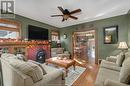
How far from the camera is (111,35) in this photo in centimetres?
484

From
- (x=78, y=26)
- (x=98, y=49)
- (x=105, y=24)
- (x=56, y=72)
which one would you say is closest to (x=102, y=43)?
(x=98, y=49)

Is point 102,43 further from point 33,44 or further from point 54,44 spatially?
point 33,44

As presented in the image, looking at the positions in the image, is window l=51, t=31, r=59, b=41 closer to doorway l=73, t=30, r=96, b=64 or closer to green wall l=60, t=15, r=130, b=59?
green wall l=60, t=15, r=130, b=59

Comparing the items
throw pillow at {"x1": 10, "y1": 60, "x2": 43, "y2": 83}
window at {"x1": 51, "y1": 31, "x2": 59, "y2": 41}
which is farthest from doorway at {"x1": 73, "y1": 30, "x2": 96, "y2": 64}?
throw pillow at {"x1": 10, "y1": 60, "x2": 43, "y2": 83}

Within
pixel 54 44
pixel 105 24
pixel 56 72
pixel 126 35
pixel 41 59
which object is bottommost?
pixel 41 59

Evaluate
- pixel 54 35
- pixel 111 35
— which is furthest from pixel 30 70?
pixel 54 35

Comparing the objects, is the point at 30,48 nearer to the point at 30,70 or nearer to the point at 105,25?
the point at 30,70

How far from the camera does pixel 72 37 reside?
6.59 m

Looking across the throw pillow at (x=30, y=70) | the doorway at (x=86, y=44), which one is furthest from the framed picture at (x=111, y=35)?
the throw pillow at (x=30, y=70)

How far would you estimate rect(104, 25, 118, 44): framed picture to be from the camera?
4695 mm

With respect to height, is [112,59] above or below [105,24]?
below

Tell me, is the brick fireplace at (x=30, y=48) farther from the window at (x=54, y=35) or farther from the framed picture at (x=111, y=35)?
the framed picture at (x=111, y=35)

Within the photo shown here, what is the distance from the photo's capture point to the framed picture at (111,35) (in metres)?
4.70

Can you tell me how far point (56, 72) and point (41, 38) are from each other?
4158 mm
